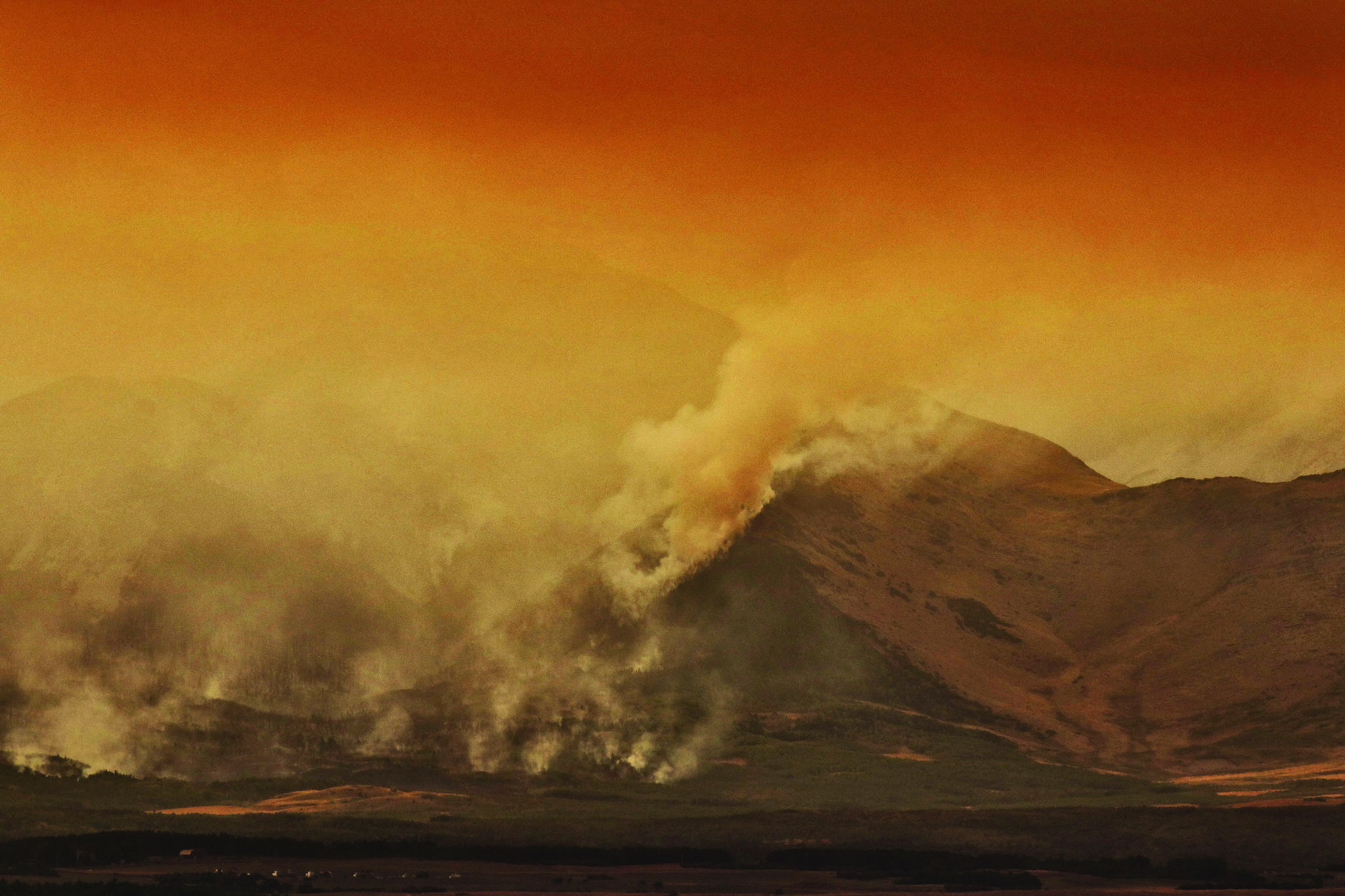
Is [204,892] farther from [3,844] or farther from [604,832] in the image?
[604,832]

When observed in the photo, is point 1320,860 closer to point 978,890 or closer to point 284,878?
point 978,890

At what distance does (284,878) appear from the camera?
156 metres

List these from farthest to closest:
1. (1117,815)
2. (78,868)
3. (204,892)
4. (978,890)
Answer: (1117,815) → (78,868) → (978,890) → (204,892)

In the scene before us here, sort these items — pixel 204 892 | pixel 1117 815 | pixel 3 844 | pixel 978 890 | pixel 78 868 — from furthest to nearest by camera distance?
pixel 1117 815 → pixel 3 844 → pixel 78 868 → pixel 978 890 → pixel 204 892

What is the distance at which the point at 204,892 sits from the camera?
5595 inches

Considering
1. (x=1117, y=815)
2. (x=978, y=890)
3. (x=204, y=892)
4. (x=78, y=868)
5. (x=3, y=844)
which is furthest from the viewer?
(x=1117, y=815)

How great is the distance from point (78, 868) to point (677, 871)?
54.7 m

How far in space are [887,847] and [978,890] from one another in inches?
1242

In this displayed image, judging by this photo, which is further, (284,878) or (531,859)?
(531,859)

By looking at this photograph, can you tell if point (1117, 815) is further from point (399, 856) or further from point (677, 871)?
point (399, 856)

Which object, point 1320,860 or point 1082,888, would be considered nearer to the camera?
point 1082,888

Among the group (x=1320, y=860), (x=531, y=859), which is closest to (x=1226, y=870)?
(x=1320, y=860)

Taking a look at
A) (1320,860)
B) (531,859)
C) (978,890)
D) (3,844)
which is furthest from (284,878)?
(1320,860)

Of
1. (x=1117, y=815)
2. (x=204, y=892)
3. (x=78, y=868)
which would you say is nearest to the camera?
(x=204, y=892)
